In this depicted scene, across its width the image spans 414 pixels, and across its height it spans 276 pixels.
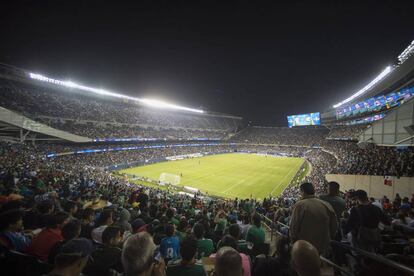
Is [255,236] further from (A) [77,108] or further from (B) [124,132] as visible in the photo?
(A) [77,108]

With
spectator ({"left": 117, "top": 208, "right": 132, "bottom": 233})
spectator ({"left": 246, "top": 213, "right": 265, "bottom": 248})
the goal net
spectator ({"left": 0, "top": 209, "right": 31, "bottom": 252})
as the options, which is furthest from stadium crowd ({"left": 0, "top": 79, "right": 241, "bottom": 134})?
spectator ({"left": 246, "top": 213, "right": 265, "bottom": 248})

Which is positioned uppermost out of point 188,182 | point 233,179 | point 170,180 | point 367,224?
point 367,224

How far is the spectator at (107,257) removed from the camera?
287cm

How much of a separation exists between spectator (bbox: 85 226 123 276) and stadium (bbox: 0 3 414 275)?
0.05 ft

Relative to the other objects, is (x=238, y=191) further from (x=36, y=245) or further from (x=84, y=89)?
(x=84, y=89)

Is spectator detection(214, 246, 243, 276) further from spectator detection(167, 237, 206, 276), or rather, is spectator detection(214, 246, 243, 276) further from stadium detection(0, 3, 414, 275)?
spectator detection(167, 237, 206, 276)

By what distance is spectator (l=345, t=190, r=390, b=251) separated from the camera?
12.9ft

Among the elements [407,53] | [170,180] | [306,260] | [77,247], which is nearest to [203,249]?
[77,247]

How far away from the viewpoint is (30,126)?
32.9 meters

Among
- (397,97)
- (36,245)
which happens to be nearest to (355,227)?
(36,245)

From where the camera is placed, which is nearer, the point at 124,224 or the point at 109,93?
the point at 124,224

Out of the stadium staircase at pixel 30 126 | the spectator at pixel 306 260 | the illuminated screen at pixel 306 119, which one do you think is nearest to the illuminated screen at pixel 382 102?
the spectator at pixel 306 260

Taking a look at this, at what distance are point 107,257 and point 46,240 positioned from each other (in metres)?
1.34

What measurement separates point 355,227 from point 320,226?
1.46m
